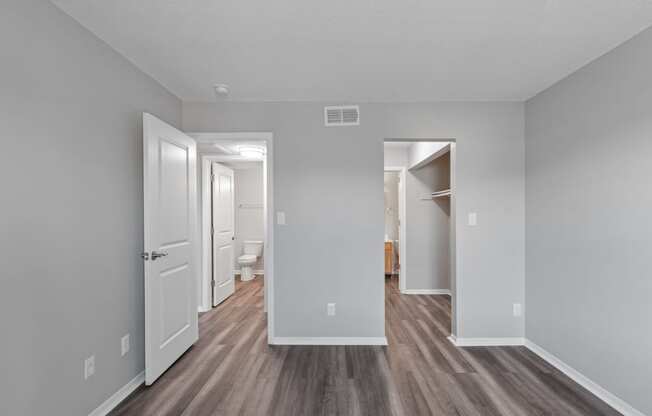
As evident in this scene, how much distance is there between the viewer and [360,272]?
2.94 metres

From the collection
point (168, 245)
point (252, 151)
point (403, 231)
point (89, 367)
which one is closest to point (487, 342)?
point (403, 231)

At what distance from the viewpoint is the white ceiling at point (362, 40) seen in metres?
1.61

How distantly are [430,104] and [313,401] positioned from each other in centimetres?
278

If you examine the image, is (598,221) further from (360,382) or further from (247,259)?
(247,259)

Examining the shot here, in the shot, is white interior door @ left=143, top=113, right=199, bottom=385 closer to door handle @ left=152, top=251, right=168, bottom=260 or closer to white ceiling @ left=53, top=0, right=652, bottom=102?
door handle @ left=152, top=251, right=168, bottom=260

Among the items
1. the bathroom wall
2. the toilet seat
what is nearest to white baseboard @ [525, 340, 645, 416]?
the toilet seat

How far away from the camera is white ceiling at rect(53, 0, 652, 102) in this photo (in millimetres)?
1612

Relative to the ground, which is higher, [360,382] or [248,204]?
[248,204]

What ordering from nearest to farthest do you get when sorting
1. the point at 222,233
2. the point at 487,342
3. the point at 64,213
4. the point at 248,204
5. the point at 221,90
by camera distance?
the point at 64,213 < the point at 221,90 < the point at 487,342 < the point at 222,233 < the point at 248,204

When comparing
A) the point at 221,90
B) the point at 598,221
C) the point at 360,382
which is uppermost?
the point at 221,90

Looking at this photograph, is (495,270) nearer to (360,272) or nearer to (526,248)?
(526,248)

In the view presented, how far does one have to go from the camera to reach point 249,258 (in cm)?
552

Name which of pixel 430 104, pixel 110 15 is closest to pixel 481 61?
pixel 430 104

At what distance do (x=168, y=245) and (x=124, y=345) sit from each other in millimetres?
758
